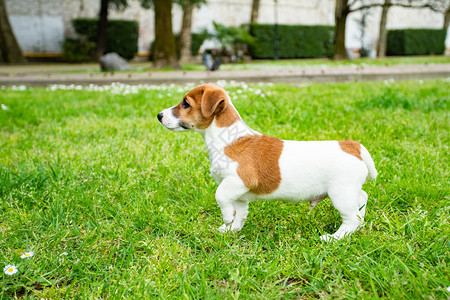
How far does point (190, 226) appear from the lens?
7.47ft

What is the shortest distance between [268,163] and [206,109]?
1.44ft

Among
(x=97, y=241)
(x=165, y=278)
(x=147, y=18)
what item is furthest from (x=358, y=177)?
(x=147, y=18)

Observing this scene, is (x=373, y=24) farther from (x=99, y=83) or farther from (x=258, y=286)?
(x=258, y=286)

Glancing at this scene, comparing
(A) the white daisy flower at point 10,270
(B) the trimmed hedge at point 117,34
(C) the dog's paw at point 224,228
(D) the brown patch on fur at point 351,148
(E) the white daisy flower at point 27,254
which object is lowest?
(A) the white daisy flower at point 10,270

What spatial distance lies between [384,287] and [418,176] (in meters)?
1.41

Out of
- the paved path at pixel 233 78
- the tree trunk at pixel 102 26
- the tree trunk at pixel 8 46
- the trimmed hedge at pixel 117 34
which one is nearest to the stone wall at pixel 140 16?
the trimmed hedge at pixel 117 34

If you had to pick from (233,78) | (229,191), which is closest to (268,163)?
(229,191)

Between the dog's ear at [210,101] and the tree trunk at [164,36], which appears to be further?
the tree trunk at [164,36]

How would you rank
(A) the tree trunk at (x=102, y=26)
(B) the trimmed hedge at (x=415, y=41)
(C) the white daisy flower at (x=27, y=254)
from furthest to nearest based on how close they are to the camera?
(B) the trimmed hedge at (x=415, y=41), (A) the tree trunk at (x=102, y=26), (C) the white daisy flower at (x=27, y=254)

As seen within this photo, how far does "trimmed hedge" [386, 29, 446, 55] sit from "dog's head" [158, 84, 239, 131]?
1143 inches

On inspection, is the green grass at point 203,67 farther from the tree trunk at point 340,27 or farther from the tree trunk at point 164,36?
the tree trunk at point 340,27

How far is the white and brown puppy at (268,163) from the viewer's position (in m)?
1.93

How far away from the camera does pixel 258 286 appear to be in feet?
5.60

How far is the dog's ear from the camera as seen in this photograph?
197cm
